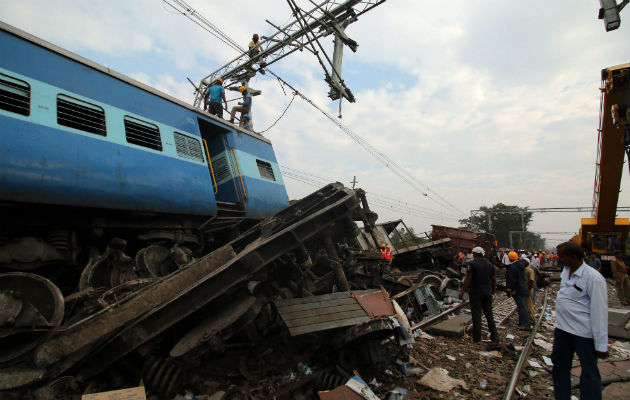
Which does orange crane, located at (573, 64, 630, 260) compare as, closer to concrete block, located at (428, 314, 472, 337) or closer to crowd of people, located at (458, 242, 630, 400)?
concrete block, located at (428, 314, 472, 337)

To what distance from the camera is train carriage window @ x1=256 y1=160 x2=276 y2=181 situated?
8008 millimetres

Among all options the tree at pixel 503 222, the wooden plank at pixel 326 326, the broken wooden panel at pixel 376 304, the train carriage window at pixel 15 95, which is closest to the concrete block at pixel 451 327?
the broken wooden panel at pixel 376 304

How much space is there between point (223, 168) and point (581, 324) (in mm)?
6591

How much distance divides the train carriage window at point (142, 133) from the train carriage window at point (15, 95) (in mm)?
1237

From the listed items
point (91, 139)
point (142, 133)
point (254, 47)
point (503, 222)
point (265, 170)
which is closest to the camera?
point (91, 139)

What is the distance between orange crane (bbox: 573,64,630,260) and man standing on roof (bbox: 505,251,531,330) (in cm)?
492

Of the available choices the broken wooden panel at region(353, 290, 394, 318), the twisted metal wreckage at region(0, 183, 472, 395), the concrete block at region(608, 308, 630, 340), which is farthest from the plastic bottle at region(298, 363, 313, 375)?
the concrete block at region(608, 308, 630, 340)

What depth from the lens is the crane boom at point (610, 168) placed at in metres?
8.50

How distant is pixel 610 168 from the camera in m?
10.4

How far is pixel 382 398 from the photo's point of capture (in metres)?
3.36

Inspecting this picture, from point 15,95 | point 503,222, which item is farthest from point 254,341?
point 503,222

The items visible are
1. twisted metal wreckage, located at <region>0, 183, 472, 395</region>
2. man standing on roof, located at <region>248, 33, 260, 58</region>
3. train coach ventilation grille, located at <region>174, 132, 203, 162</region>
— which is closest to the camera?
twisted metal wreckage, located at <region>0, 183, 472, 395</region>

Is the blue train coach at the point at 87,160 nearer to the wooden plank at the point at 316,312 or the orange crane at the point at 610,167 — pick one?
the wooden plank at the point at 316,312

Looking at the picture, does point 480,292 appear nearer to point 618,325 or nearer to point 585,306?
point 585,306
